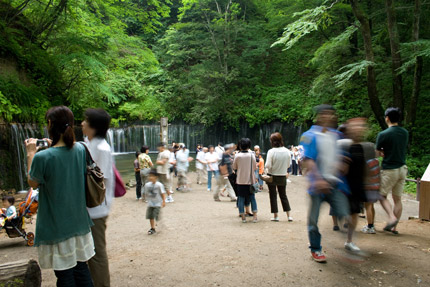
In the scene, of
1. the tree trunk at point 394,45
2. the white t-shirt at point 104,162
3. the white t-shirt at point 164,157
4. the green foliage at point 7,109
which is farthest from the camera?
the tree trunk at point 394,45

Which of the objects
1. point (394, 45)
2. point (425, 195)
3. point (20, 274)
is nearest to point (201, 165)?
point (425, 195)

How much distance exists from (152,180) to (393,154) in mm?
4331

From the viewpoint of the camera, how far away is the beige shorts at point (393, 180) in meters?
4.55

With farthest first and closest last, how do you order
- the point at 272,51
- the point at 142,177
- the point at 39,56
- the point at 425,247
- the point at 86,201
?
the point at 272,51 < the point at 39,56 < the point at 142,177 < the point at 425,247 < the point at 86,201

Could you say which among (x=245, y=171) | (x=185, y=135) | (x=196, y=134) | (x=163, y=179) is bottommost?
(x=163, y=179)

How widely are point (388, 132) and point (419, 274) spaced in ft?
6.78

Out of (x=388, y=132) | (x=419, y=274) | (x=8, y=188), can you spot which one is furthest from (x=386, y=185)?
(x=8, y=188)

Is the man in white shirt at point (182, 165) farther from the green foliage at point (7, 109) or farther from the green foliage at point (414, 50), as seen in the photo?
the green foliage at point (414, 50)

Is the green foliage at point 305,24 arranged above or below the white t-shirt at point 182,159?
above

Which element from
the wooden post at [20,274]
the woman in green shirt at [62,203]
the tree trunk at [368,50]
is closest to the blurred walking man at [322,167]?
the woman in green shirt at [62,203]

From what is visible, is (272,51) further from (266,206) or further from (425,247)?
(425,247)

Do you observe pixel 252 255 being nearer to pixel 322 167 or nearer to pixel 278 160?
pixel 322 167

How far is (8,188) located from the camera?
36.7 ft

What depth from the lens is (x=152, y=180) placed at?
19.6 ft
